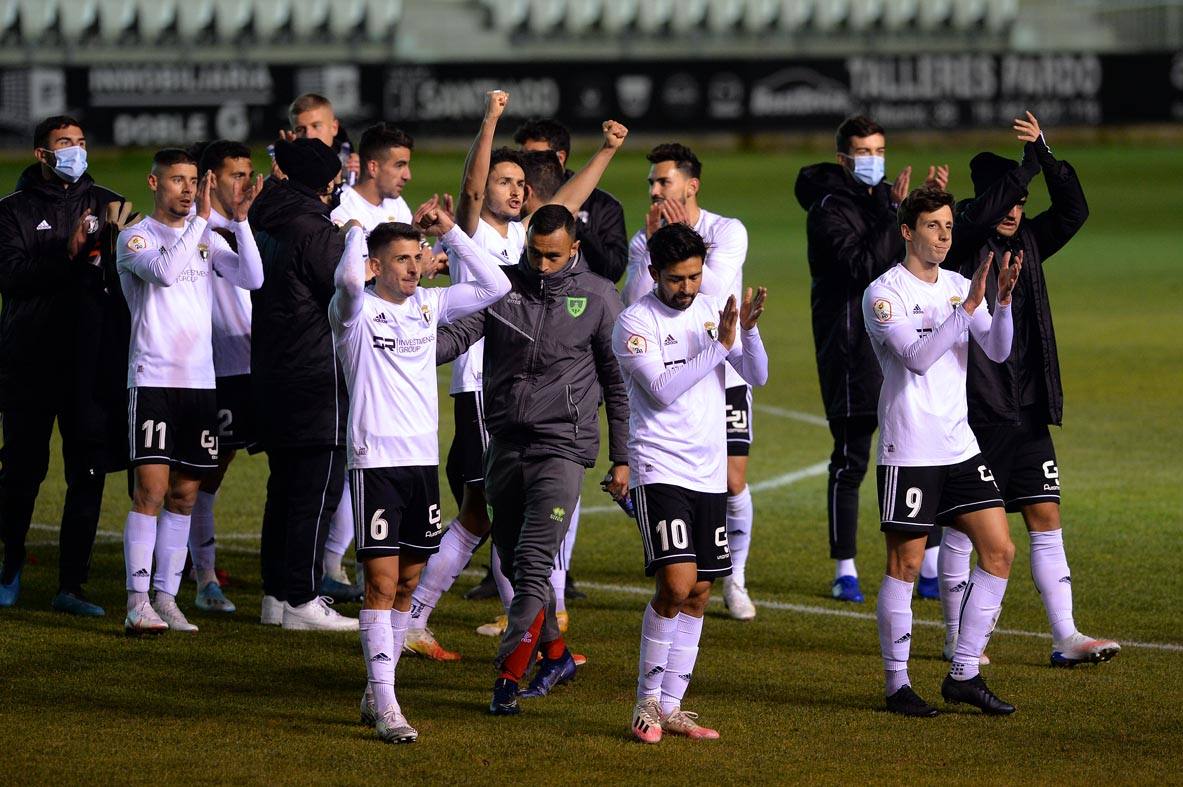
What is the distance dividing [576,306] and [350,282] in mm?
1023

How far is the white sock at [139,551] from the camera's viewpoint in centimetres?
831

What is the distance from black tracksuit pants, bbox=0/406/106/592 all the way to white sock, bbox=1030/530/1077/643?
15.2 ft

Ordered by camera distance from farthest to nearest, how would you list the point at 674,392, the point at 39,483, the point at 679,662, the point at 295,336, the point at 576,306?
the point at 39,483, the point at 295,336, the point at 576,306, the point at 679,662, the point at 674,392

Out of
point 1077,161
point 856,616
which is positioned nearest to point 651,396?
point 856,616

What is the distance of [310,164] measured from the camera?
331 inches

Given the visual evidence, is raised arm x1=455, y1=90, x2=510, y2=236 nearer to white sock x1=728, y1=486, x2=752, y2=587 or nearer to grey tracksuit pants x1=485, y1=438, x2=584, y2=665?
grey tracksuit pants x1=485, y1=438, x2=584, y2=665

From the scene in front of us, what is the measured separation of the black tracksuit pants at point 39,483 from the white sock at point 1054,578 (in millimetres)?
4628

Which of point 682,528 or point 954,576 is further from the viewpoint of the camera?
point 954,576

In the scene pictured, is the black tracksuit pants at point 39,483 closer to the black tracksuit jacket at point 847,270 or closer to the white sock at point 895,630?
the black tracksuit jacket at point 847,270

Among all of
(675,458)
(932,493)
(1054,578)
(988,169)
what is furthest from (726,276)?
(675,458)

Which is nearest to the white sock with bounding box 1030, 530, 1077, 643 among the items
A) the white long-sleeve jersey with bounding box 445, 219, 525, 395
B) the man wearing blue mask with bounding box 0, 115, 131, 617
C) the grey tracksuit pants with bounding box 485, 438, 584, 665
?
the grey tracksuit pants with bounding box 485, 438, 584, 665

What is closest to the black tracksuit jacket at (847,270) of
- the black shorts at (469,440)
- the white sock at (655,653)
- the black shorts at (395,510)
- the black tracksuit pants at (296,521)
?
the black shorts at (469,440)

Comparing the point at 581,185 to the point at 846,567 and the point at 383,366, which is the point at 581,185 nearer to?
the point at 383,366

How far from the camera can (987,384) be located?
7.81 meters
